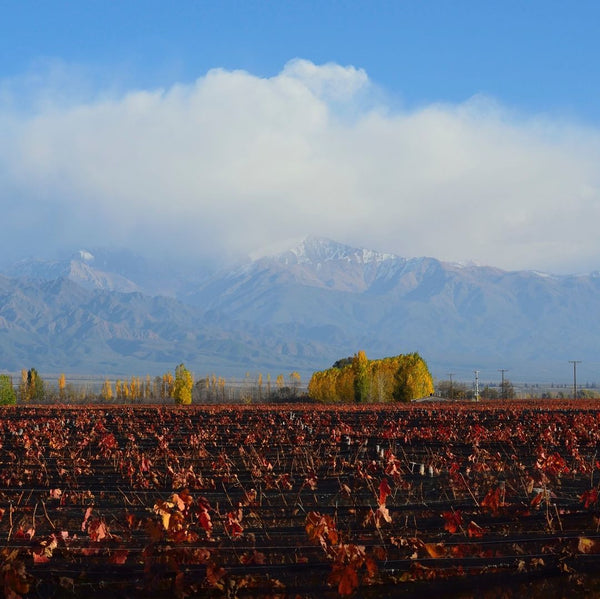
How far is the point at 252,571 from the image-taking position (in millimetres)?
7930

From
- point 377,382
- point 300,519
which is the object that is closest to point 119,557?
point 300,519

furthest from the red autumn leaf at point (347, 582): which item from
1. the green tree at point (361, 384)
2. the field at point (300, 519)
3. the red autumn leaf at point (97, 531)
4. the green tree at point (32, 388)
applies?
the green tree at point (32, 388)

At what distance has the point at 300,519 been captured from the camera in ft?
39.7

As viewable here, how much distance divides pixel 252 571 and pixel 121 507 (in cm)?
635

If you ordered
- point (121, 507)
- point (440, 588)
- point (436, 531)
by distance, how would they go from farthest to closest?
point (121, 507)
point (436, 531)
point (440, 588)

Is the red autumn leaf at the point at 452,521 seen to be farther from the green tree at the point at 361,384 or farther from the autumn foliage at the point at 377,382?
the green tree at the point at 361,384

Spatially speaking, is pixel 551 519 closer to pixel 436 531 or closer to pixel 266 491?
pixel 436 531

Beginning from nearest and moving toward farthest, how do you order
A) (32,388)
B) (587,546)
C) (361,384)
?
(587,546)
(361,384)
(32,388)

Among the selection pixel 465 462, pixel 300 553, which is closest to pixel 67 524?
pixel 300 553

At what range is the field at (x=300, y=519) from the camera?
7.91 metres

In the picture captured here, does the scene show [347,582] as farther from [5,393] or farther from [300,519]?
[5,393]

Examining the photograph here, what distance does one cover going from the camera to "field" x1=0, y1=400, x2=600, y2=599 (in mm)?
7914

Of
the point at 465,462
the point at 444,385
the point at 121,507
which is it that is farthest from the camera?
the point at 444,385

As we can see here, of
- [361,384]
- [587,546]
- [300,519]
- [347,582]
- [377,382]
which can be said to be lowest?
[300,519]
